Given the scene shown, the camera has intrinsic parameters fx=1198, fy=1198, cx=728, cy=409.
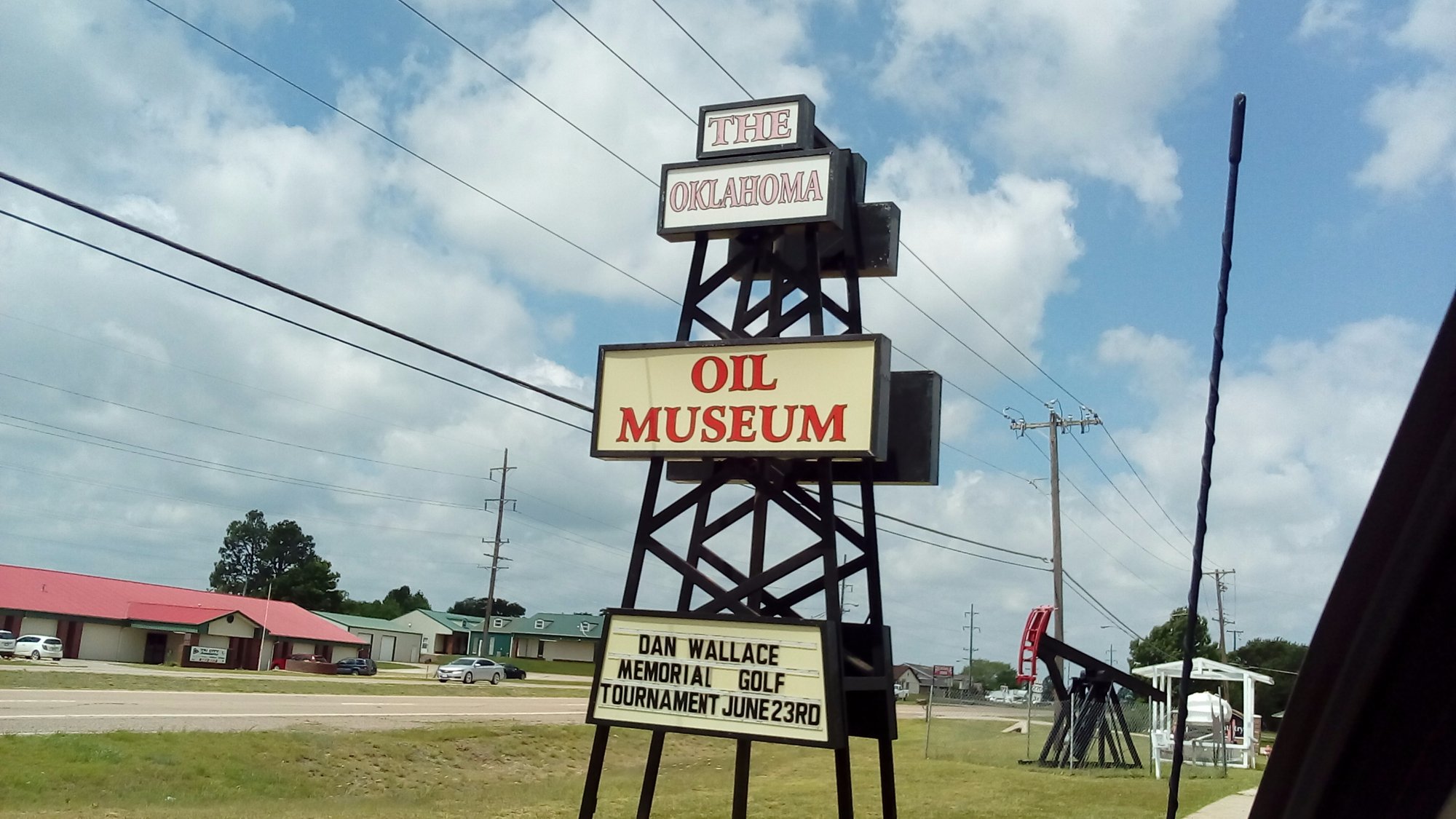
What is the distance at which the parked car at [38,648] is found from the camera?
166 feet

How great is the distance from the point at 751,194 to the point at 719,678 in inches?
162

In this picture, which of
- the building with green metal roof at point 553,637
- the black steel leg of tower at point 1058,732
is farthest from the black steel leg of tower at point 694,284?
the building with green metal roof at point 553,637

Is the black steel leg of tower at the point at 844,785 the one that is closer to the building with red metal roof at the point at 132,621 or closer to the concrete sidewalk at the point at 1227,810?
the concrete sidewalk at the point at 1227,810

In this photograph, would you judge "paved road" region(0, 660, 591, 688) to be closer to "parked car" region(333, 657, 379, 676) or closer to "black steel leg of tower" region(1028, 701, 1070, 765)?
"parked car" region(333, 657, 379, 676)

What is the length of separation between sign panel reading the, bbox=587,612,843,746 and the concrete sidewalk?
346 inches

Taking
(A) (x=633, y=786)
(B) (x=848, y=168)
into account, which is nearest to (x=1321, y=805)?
(B) (x=848, y=168)

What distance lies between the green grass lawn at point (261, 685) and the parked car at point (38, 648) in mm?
8463

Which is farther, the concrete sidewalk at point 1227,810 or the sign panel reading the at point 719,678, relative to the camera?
the concrete sidewalk at point 1227,810

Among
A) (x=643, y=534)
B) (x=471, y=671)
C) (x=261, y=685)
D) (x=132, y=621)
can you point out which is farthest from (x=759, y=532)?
(x=132, y=621)

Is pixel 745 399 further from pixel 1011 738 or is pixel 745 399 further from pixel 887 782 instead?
pixel 1011 738

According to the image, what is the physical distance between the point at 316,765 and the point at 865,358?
695 inches

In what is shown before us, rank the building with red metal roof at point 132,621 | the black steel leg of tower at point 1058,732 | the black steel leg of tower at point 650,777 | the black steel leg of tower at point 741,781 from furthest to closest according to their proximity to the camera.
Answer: the building with red metal roof at point 132,621, the black steel leg of tower at point 1058,732, the black steel leg of tower at point 741,781, the black steel leg of tower at point 650,777

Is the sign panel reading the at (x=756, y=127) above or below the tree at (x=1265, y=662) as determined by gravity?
above

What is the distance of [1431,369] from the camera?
1481mm
